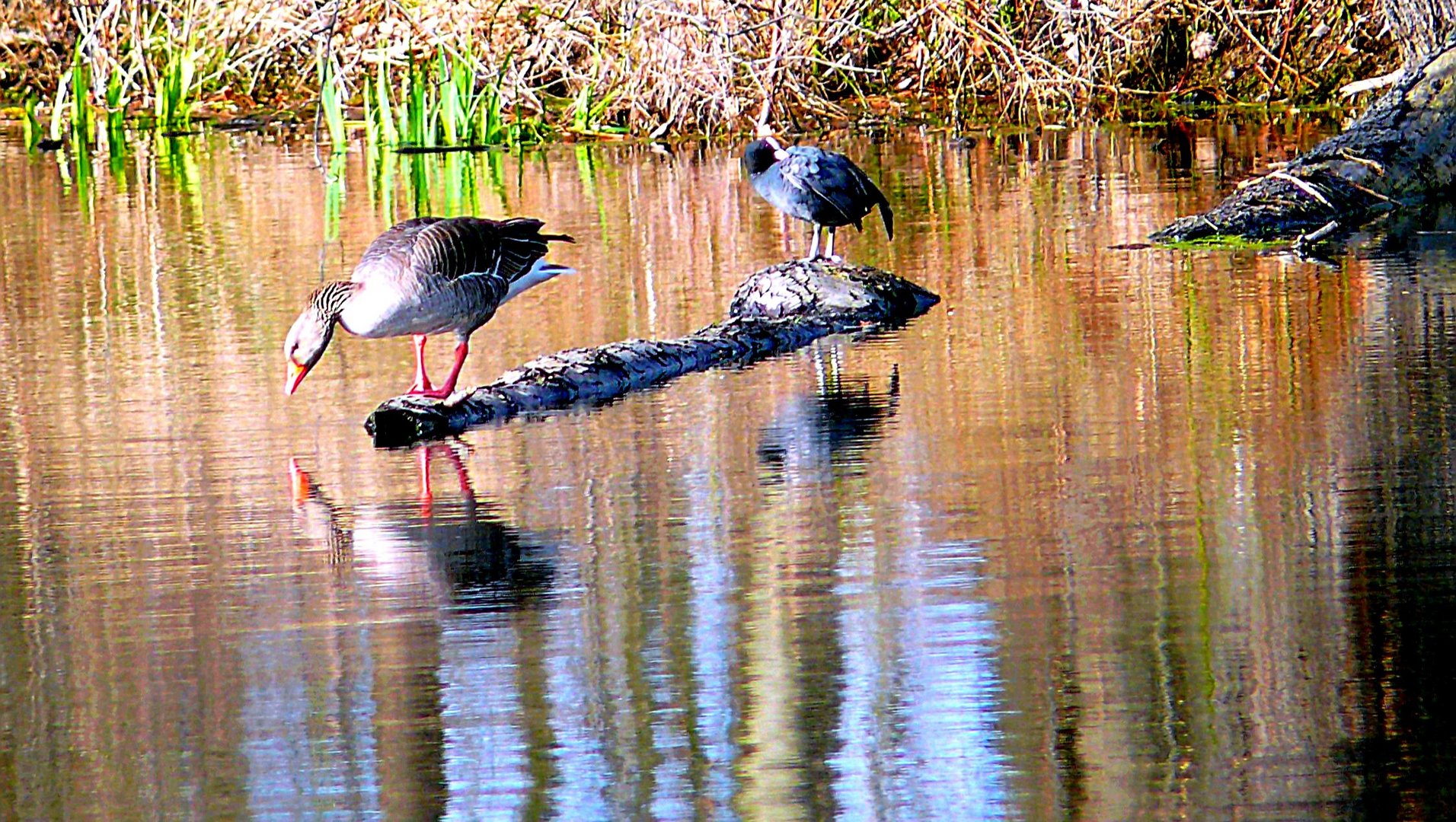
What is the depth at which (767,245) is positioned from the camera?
10945 mm

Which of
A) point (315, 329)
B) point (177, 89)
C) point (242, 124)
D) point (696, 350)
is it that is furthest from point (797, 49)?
point (315, 329)

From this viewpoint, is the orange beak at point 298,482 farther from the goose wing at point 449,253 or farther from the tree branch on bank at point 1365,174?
the tree branch on bank at point 1365,174

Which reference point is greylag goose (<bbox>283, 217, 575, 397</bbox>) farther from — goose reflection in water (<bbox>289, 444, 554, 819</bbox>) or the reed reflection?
the reed reflection

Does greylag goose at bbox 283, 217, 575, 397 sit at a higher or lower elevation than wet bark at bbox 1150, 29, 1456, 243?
lower

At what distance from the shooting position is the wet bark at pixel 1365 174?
34.1ft

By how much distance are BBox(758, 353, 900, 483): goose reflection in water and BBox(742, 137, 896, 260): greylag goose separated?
2175mm

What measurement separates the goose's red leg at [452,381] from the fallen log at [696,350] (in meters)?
0.08

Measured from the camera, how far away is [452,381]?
7.12 meters

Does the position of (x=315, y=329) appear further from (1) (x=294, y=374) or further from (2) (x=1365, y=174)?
(2) (x=1365, y=174)

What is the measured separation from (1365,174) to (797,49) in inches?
284

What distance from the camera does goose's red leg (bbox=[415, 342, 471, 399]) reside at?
6.93 metres

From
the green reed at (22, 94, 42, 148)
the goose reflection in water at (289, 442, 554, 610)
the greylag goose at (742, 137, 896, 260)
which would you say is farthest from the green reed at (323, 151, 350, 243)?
the goose reflection in water at (289, 442, 554, 610)

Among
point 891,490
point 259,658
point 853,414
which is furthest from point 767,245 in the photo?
point 259,658

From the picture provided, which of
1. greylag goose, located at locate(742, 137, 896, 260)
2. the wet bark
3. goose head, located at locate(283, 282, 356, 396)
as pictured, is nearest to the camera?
goose head, located at locate(283, 282, 356, 396)
